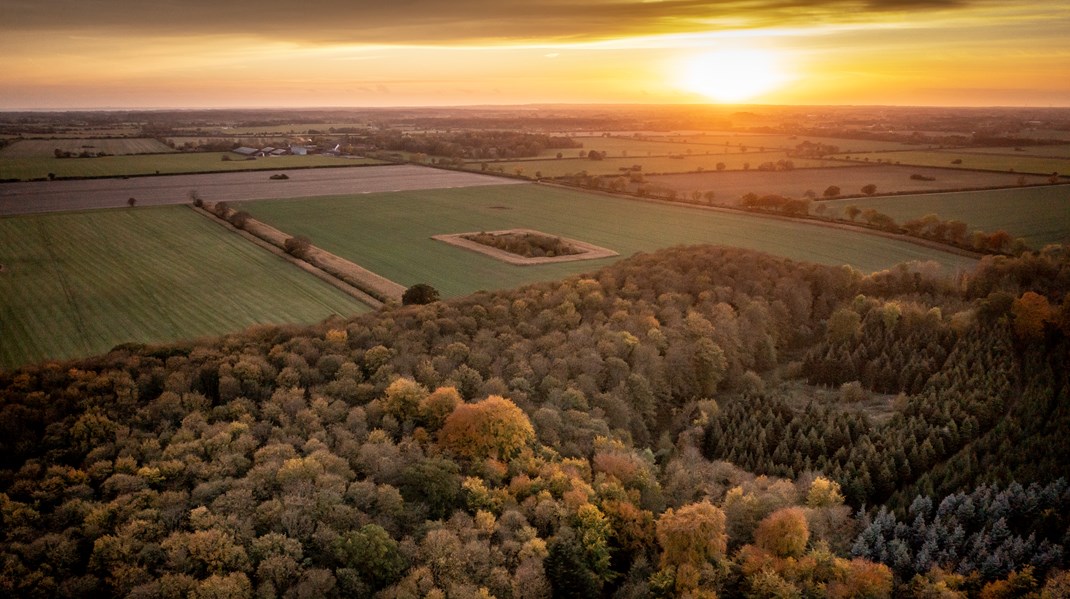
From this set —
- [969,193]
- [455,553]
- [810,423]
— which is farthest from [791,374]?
[969,193]

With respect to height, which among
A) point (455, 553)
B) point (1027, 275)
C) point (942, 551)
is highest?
point (1027, 275)

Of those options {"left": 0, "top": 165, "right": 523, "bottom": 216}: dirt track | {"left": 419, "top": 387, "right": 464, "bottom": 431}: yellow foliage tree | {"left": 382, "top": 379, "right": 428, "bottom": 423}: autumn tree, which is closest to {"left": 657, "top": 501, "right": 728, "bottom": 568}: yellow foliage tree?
{"left": 419, "top": 387, "right": 464, "bottom": 431}: yellow foliage tree

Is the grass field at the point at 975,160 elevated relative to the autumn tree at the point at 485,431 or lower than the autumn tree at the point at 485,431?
elevated

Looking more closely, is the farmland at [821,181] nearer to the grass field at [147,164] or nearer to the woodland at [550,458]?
the woodland at [550,458]

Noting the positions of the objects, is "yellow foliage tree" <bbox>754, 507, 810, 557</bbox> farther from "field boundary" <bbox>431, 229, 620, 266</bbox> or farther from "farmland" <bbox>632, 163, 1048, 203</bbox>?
"farmland" <bbox>632, 163, 1048, 203</bbox>

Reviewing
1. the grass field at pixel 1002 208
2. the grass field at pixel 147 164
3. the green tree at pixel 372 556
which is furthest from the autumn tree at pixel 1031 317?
the grass field at pixel 147 164

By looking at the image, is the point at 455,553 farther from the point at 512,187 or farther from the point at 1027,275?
the point at 512,187
